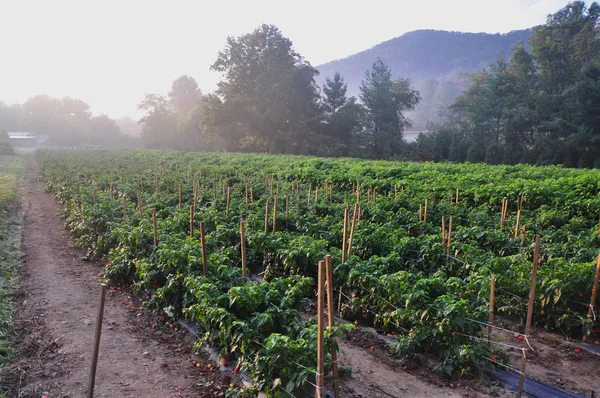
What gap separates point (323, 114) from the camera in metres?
53.7

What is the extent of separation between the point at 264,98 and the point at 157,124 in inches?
1467

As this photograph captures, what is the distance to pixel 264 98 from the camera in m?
52.0

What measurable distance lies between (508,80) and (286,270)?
1800 inches

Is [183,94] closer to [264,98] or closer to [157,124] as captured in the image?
[157,124]

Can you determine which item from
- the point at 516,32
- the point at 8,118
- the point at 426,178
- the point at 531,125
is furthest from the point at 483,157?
the point at 516,32

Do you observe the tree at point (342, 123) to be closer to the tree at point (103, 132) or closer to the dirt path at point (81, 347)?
the dirt path at point (81, 347)

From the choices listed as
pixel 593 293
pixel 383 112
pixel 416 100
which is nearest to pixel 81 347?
pixel 593 293

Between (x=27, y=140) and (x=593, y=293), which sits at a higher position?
(x=593, y=293)

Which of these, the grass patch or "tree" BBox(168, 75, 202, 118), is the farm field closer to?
the grass patch

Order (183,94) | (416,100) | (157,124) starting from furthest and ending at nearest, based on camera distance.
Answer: (183,94), (157,124), (416,100)

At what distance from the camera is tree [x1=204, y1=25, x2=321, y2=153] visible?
51188mm

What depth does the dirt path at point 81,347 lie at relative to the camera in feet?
17.5

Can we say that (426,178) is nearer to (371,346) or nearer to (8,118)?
(371,346)

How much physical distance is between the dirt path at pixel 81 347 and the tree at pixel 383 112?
141 feet
